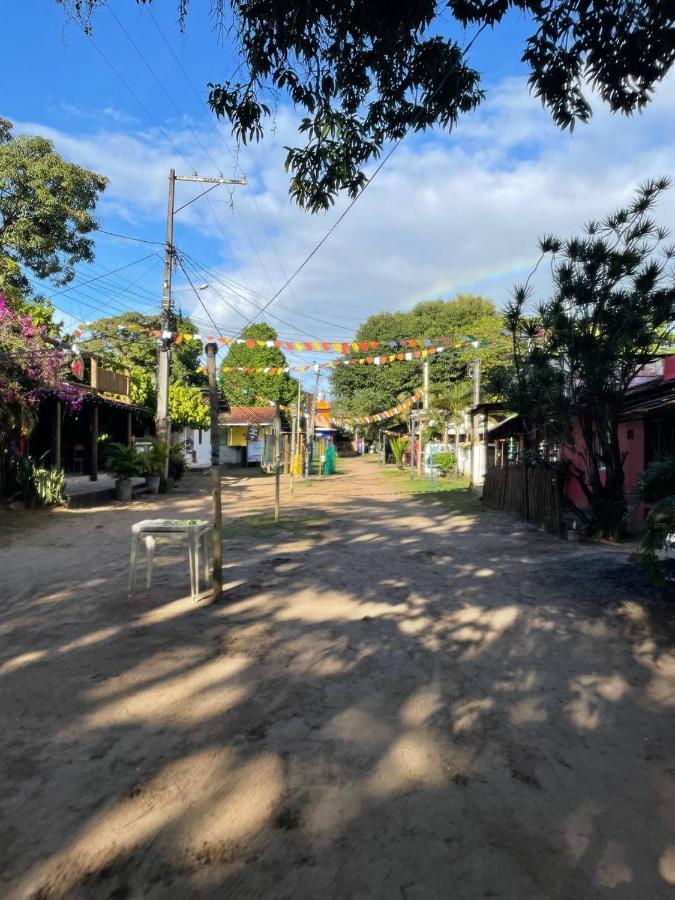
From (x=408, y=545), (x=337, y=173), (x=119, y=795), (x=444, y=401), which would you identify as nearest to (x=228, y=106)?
(x=337, y=173)

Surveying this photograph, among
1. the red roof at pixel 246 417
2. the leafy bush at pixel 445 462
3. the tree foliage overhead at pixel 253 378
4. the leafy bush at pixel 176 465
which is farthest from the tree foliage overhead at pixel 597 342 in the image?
the tree foliage overhead at pixel 253 378

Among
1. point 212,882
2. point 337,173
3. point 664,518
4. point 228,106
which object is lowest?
point 212,882

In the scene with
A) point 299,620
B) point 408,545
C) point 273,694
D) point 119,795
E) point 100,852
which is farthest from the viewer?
point 408,545

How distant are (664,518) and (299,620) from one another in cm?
298

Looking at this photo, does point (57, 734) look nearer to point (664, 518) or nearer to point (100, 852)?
point (100, 852)

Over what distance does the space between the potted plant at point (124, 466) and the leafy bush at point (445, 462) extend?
14.9m

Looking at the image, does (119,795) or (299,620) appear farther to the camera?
(299,620)

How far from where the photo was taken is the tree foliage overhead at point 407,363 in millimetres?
38312

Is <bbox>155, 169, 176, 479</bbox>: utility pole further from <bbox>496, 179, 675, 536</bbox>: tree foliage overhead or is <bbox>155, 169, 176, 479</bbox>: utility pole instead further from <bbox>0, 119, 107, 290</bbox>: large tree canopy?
<bbox>496, 179, 675, 536</bbox>: tree foliage overhead

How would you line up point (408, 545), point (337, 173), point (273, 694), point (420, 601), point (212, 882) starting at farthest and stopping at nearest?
point (408, 545), point (420, 601), point (337, 173), point (273, 694), point (212, 882)

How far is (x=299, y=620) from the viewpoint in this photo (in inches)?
210

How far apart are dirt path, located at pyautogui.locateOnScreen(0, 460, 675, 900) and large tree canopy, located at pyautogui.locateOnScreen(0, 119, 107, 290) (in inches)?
496

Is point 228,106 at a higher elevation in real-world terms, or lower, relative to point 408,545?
higher

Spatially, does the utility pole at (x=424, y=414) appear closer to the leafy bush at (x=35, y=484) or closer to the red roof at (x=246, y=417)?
the red roof at (x=246, y=417)
